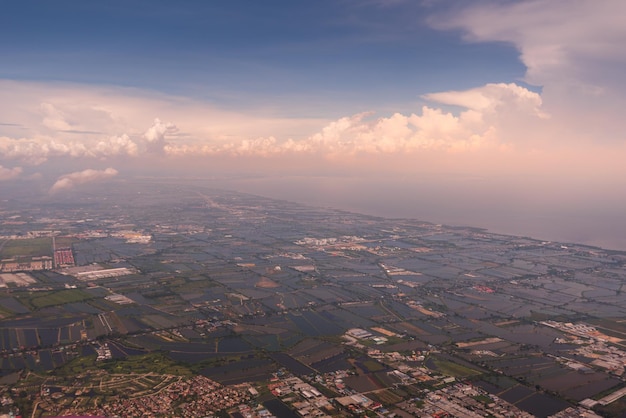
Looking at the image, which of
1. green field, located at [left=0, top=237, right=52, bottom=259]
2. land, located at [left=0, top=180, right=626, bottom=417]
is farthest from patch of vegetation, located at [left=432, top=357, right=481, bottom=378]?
green field, located at [left=0, top=237, right=52, bottom=259]

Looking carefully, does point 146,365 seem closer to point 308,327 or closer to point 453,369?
point 308,327

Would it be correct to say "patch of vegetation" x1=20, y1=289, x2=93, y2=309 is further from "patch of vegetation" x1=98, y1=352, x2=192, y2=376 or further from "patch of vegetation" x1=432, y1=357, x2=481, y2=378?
"patch of vegetation" x1=432, y1=357, x2=481, y2=378

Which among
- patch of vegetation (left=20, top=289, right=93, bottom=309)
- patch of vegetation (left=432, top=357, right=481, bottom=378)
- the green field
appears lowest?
the green field

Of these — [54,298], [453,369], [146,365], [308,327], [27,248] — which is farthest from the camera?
[27,248]

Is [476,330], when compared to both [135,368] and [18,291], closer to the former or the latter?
[135,368]

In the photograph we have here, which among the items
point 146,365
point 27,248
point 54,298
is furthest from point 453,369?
point 27,248

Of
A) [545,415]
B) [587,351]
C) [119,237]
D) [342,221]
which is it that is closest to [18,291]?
[119,237]

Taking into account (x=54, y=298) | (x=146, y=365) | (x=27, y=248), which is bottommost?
(x=27, y=248)

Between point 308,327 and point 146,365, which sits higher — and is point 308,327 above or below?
above

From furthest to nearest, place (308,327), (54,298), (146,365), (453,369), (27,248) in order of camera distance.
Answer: (27,248), (54,298), (308,327), (453,369), (146,365)
